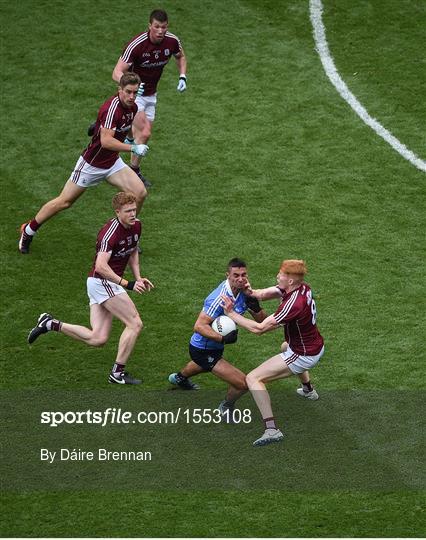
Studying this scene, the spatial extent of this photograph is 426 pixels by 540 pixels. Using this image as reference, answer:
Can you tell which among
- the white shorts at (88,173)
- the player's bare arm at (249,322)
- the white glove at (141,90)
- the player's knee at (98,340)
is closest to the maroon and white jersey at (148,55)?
the white glove at (141,90)

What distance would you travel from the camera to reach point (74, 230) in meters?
17.8

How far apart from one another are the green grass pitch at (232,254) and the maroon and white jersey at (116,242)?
1.28 meters

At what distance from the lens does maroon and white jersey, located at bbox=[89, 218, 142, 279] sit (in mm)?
14094

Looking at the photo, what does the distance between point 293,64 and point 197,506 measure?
1128 cm

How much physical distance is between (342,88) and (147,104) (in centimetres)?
402

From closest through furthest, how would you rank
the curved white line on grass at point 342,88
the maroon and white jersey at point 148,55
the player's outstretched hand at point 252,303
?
the player's outstretched hand at point 252,303 < the maroon and white jersey at point 148,55 < the curved white line on grass at point 342,88

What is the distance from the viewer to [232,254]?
17062 mm

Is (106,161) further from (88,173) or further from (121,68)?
(121,68)

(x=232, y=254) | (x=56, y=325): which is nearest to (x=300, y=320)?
(x=56, y=325)

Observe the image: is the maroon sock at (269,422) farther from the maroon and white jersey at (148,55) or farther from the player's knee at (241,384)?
the maroon and white jersey at (148,55)

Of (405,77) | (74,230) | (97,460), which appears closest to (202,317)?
(97,460)

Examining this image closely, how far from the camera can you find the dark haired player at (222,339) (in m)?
13.3

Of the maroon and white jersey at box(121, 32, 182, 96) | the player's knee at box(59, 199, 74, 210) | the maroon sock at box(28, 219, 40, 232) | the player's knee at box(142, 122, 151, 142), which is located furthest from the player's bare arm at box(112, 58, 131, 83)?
the maroon sock at box(28, 219, 40, 232)

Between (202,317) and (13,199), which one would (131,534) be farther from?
(13,199)
